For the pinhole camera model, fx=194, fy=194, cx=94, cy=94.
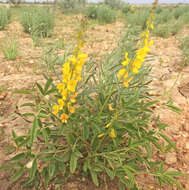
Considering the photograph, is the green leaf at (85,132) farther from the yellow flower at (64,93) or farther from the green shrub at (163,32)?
the green shrub at (163,32)

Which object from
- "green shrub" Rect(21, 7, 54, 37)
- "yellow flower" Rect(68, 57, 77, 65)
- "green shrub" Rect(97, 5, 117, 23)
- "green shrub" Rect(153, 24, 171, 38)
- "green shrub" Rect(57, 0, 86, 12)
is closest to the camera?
"yellow flower" Rect(68, 57, 77, 65)

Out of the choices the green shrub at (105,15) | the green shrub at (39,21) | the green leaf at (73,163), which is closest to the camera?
the green leaf at (73,163)

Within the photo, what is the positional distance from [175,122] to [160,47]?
2.50m

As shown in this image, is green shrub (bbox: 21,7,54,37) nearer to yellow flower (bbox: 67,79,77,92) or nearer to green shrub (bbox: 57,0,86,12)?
yellow flower (bbox: 67,79,77,92)

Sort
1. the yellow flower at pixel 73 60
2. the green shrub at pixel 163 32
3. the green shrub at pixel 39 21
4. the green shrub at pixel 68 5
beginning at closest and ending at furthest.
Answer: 1. the yellow flower at pixel 73 60
2. the green shrub at pixel 39 21
3. the green shrub at pixel 163 32
4. the green shrub at pixel 68 5

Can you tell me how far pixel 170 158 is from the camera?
1.46m

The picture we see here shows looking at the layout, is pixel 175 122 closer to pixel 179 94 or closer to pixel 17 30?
pixel 179 94

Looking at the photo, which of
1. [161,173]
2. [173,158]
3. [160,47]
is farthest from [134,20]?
[161,173]

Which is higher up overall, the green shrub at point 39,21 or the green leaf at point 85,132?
the green leaf at point 85,132

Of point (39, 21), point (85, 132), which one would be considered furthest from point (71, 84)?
point (39, 21)

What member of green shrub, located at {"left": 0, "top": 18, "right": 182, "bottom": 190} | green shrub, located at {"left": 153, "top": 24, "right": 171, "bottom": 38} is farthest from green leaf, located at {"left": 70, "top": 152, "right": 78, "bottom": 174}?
green shrub, located at {"left": 153, "top": 24, "right": 171, "bottom": 38}

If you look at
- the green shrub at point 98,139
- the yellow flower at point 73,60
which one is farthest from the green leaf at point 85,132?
the yellow flower at point 73,60

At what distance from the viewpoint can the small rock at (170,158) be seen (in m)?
1.44

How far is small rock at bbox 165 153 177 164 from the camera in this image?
56.5 inches
